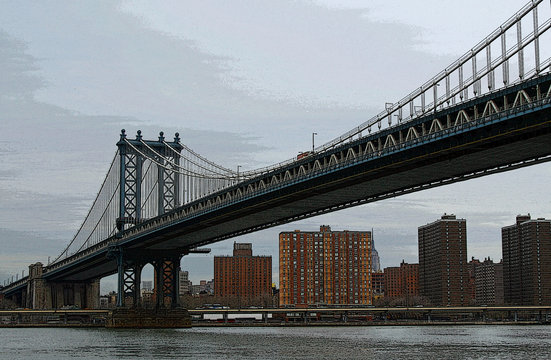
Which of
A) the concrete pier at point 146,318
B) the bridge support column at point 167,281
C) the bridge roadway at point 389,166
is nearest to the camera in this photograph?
the bridge roadway at point 389,166

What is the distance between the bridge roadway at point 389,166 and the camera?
45812 millimetres

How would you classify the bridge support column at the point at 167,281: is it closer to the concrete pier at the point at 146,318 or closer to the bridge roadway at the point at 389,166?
the concrete pier at the point at 146,318

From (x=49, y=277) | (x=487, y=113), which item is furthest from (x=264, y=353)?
(x=49, y=277)

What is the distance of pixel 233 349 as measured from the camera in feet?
195

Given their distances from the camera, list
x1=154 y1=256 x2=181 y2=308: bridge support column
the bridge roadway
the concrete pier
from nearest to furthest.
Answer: the bridge roadway
the concrete pier
x1=154 y1=256 x2=181 y2=308: bridge support column

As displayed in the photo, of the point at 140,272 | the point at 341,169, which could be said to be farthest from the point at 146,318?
the point at 341,169

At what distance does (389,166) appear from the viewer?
56.0 metres

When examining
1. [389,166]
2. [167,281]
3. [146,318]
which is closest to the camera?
[389,166]

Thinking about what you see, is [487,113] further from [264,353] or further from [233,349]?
[233,349]

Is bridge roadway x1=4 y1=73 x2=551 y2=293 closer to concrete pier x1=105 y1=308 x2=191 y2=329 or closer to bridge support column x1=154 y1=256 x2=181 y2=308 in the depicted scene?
bridge support column x1=154 y1=256 x2=181 y2=308

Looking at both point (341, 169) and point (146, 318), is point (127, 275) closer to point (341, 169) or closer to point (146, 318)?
point (146, 318)

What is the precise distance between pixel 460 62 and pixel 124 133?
6037 centimetres

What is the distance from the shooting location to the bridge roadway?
150 feet

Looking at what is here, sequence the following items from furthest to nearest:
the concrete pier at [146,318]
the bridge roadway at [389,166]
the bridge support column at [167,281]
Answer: the bridge support column at [167,281]
the concrete pier at [146,318]
the bridge roadway at [389,166]
